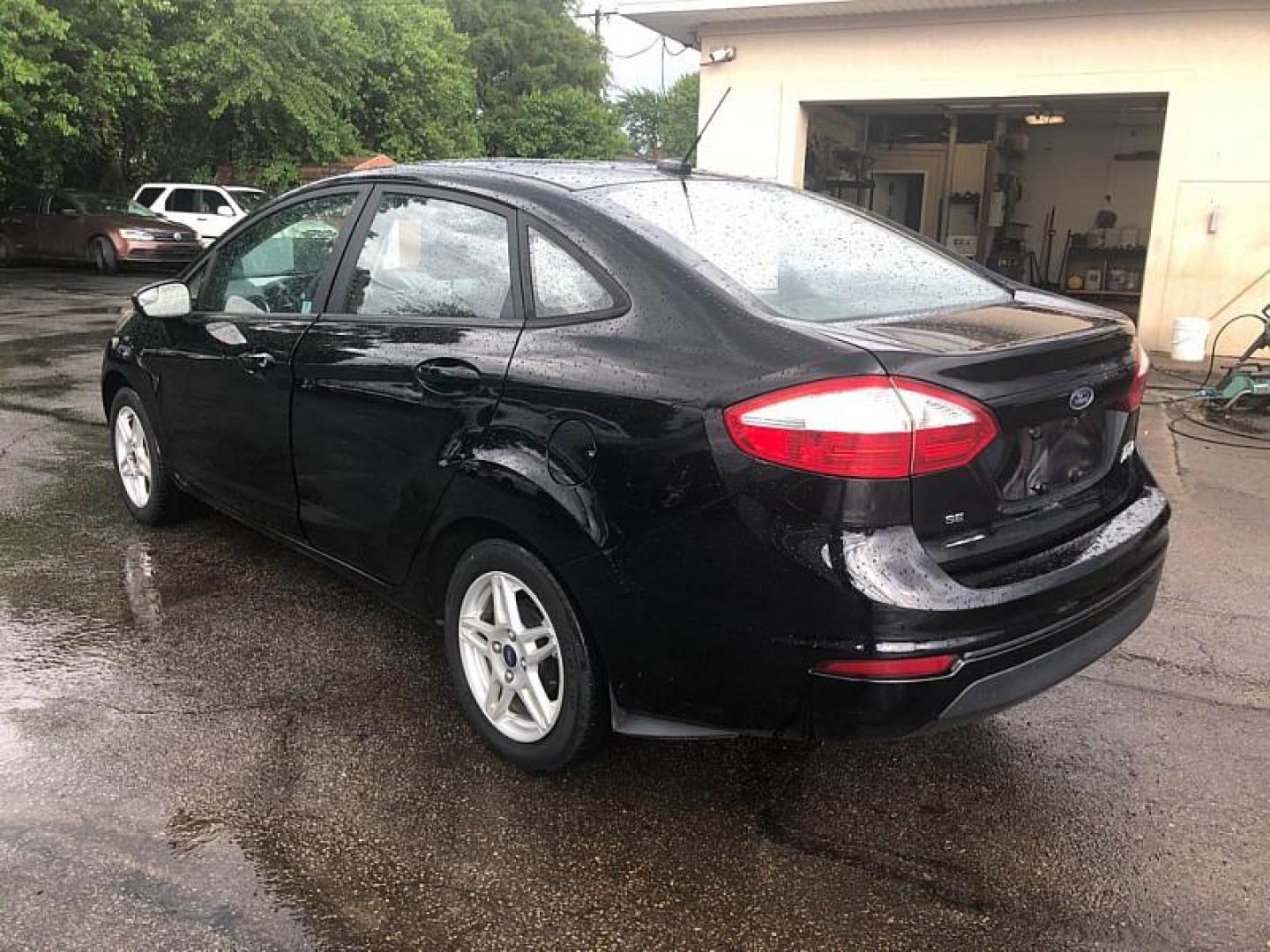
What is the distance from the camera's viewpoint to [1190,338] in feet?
32.3

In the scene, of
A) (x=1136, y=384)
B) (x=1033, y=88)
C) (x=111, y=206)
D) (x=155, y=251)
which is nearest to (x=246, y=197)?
(x=155, y=251)

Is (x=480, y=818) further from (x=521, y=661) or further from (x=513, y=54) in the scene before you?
(x=513, y=54)

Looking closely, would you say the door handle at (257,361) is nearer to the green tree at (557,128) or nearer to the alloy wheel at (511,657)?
the alloy wheel at (511,657)

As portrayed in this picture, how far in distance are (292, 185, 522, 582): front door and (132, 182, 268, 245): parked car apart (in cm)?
1885

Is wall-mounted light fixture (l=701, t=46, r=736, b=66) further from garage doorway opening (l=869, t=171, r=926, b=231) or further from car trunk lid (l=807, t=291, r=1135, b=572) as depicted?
car trunk lid (l=807, t=291, r=1135, b=572)

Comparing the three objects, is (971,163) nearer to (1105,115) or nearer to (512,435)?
(1105,115)

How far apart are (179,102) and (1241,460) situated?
67.3 feet

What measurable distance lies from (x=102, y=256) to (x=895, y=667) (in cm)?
2170

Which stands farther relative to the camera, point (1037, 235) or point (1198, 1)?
point (1037, 235)

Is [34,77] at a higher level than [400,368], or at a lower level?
higher

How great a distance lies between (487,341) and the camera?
115 inches

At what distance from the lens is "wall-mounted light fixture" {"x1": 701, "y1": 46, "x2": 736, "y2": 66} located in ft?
38.9

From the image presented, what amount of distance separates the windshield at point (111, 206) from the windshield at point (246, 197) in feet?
5.07

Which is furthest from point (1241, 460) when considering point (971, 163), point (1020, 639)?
point (971, 163)
